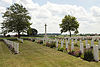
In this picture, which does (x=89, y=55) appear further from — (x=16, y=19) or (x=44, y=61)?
(x=16, y=19)

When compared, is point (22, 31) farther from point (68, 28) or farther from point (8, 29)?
point (68, 28)

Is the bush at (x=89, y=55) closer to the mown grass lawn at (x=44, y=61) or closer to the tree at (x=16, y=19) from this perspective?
the mown grass lawn at (x=44, y=61)

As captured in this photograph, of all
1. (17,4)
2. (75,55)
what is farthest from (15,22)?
(75,55)

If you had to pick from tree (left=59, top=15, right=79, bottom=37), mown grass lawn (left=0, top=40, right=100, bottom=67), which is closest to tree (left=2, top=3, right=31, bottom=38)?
tree (left=59, top=15, right=79, bottom=37)

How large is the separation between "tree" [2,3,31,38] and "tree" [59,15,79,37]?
11.7 metres

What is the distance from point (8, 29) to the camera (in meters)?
40.1

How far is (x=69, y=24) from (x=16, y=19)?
16901 millimetres

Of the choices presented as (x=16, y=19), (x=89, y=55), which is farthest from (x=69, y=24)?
(x=89, y=55)

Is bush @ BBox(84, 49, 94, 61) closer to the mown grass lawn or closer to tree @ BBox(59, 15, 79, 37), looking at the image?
the mown grass lawn

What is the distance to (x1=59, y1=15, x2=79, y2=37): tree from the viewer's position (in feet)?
124

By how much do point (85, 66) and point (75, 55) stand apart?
305 cm

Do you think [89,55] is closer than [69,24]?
Yes

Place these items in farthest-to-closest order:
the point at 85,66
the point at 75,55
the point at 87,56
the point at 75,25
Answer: the point at 75,25 < the point at 75,55 < the point at 87,56 < the point at 85,66

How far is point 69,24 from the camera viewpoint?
37812mm
